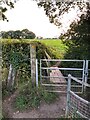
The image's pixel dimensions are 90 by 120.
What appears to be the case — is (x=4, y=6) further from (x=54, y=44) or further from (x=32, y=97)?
(x=32, y=97)

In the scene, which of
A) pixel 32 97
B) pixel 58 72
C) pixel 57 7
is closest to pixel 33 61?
pixel 58 72

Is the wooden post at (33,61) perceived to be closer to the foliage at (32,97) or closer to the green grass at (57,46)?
the foliage at (32,97)

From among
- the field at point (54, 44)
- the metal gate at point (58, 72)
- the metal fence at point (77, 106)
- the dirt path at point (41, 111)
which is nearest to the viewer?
the metal fence at point (77, 106)

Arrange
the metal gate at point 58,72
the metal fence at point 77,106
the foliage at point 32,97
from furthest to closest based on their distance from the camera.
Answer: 1. the metal gate at point 58,72
2. the foliage at point 32,97
3. the metal fence at point 77,106

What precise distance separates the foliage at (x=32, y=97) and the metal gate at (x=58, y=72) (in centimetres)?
21

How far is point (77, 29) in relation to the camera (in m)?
3.88

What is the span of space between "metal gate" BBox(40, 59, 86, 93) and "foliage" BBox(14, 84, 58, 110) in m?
0.21

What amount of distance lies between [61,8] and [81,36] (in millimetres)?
566

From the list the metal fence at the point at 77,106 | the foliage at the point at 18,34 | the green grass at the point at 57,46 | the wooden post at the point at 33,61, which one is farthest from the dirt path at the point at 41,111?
the foliage at the point at 18,34

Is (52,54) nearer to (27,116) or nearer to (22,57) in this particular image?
(22,57)

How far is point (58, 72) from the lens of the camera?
390 cm

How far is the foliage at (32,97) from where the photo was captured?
10.8 feet

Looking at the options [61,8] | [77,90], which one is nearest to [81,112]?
[77,90]

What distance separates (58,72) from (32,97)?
74 centimetres
